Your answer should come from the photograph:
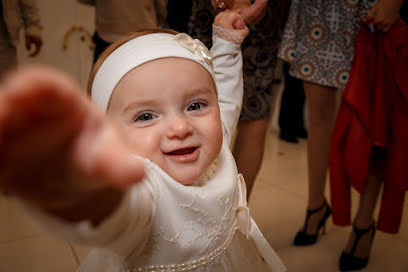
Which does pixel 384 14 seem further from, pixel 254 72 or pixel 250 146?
pixel 250 146

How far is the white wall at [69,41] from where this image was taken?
270cm

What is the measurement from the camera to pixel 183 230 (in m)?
0.53

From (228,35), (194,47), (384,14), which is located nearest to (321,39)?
(384,14)

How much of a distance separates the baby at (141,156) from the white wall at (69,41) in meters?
2.21

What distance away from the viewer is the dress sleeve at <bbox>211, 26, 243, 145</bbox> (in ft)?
2.55

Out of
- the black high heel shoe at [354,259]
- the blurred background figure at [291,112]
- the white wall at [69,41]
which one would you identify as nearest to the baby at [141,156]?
the black high heel shoe at [354,259]

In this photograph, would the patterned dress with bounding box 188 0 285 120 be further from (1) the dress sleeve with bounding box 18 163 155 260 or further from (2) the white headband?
(1) the dress sleeve with bounding box 18 163 155 260

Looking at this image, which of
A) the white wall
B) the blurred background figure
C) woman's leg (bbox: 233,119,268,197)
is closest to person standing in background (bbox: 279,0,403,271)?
woman's leg (bbox: 233,119,268,197)

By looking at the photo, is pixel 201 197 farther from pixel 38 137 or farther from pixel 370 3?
pixel 370 3

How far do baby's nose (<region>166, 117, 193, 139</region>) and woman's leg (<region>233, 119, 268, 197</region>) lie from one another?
603 mm

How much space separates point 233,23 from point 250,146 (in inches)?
18.0

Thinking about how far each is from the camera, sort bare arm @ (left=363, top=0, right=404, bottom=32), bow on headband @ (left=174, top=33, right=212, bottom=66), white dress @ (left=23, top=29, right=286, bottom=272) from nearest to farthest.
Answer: white dress @ (left=23, top=29, right=286, bottom=272)
bow on headband @ (left=174, top=33, right=212, bottom=66)
bare arm @ (left=363, top=0, right=404, bottom=32)

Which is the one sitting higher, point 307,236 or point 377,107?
point 377,107

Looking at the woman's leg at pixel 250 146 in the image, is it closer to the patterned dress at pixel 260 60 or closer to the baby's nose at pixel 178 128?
the patterned dress at pixel 260 60
